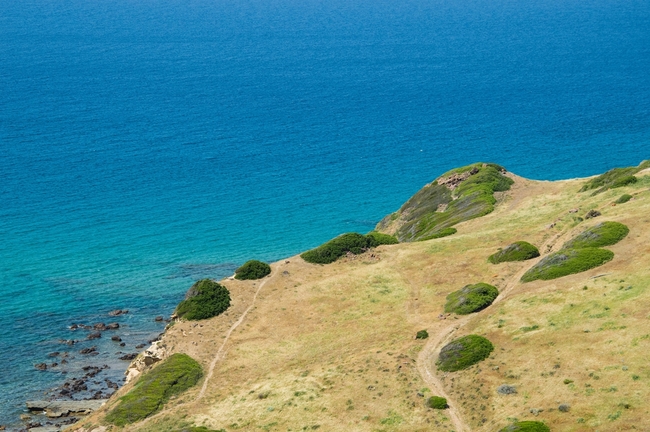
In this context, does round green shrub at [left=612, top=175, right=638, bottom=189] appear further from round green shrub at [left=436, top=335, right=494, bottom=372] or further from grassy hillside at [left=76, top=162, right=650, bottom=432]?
round green shrub at [left=436, top=335, right=494, bottom=372]

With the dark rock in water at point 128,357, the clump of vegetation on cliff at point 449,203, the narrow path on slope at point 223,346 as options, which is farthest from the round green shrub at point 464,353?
the dark rock in water at point 128,357

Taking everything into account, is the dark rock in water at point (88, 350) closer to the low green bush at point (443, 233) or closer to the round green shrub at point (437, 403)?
the low green bush at point (443, 233)

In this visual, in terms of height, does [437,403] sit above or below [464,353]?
below

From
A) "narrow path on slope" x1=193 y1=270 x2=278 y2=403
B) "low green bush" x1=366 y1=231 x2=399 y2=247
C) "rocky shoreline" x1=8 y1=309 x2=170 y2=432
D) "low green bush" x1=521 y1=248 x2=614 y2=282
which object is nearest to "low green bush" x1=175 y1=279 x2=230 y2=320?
"narrow path on slope" x1=193 y1=270 x2=278 y2=403

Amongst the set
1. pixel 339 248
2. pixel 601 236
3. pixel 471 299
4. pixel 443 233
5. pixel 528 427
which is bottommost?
pixel 528 427

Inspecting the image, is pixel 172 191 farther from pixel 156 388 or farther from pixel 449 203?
pixel 156 388

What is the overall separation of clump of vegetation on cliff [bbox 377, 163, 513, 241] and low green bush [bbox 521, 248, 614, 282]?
22752 millimetres

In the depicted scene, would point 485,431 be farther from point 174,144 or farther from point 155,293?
point 174,144

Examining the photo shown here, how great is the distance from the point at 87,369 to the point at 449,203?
46.5 metres

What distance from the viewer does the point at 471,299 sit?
63.8 m

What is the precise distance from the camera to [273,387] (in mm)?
56906

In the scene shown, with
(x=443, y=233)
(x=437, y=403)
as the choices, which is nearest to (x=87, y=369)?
(x=443, y=233)

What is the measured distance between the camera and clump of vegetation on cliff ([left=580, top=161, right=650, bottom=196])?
86.0m

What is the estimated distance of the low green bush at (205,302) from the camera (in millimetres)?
70250
